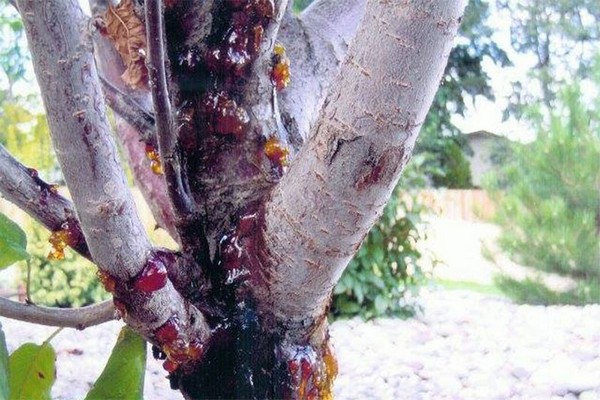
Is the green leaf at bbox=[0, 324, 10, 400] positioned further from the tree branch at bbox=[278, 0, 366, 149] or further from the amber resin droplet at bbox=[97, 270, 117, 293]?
the tree branch at bbox=[278, 0, 366, 149]

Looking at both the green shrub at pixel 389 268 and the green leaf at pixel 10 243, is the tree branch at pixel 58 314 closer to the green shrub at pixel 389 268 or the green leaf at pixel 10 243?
the green leaf at pixel 10 243

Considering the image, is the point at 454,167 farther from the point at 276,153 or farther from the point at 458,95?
the point at 276,153

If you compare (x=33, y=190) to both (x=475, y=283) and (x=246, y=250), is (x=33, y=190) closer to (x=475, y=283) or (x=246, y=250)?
(x=246, y=250)

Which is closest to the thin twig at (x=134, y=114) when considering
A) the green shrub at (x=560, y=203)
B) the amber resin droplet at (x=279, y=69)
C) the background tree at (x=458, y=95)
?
the amber resin droplet at (x=279, y=69)

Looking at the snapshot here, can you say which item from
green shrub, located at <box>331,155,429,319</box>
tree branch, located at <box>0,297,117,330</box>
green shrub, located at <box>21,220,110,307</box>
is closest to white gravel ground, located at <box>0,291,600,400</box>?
green shrub, located at <box>331,155,429,319</box>

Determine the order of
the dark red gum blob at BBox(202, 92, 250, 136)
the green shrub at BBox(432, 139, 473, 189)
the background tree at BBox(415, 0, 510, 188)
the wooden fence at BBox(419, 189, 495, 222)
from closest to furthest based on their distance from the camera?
the dark red gum blob at BBox(202, 92, 250, 136) < the wooden fence at BBox(419, 189, 495, 222) < the background tree at BBox(415, 0, 510, 188) < the green shrub at BBox(432, 139, 473, 189)

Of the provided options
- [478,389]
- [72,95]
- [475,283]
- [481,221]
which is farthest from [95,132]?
[475,283]

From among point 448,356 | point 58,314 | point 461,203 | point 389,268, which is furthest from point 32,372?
point 461,203
